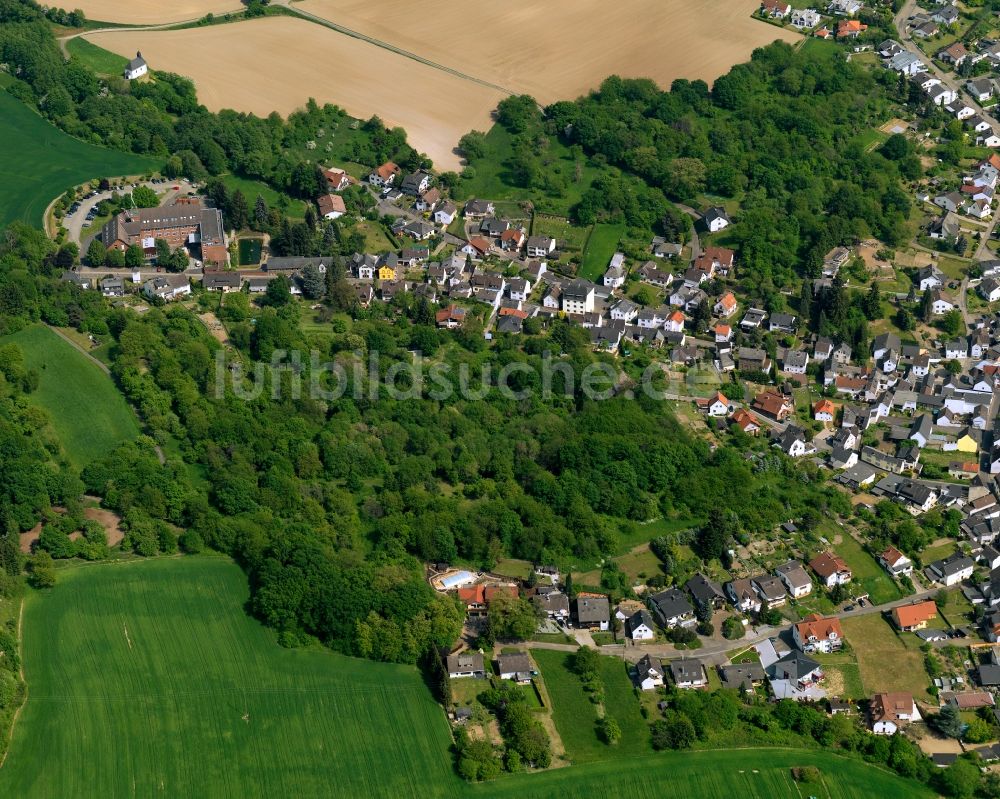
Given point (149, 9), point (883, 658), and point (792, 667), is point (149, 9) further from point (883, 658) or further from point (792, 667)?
point (883, 658)

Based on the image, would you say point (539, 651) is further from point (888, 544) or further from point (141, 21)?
point (141, 21)

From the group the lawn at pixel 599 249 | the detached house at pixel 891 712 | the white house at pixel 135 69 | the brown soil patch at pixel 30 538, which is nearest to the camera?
the detached house at pixel 891 712

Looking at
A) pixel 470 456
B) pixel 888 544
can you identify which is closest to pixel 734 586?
pixel 888 544

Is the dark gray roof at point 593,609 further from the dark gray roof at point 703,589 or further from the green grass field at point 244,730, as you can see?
the dark gray roof at point 703,589

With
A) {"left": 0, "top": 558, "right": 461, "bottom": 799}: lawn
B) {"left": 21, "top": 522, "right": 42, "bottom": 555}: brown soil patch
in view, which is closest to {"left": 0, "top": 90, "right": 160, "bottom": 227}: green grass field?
{"left": 21, "top": 522, "right": 42, "bottom": 555}: brown soil patch

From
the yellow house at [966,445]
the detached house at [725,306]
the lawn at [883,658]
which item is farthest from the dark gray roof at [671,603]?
the detached house at [725,306]

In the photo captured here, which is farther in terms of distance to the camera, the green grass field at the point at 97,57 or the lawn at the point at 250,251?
the green grass field at the point at 97,57
